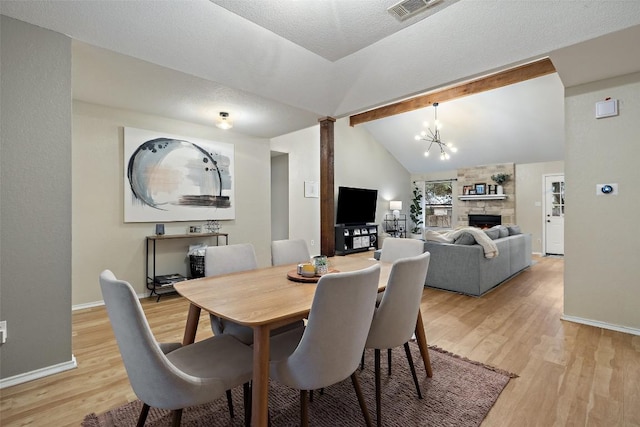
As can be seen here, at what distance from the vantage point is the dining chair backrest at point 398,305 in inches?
61.9

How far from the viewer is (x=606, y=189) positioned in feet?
9.34


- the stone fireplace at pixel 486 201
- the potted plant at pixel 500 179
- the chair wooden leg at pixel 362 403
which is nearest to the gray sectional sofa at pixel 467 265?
the chair wooden leg at pixel 362 403

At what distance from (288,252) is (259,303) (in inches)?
51.7

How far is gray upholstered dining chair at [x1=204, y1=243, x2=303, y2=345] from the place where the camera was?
1967 millimetres

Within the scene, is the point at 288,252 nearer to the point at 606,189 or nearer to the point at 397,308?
the point at 397,308

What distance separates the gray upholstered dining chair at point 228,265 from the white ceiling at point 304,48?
5.32 feet

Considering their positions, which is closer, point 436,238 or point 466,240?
point 466,240

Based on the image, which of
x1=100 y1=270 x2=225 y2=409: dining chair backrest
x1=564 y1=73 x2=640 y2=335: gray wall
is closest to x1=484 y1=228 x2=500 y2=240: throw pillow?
x1=564 y1=73 x2=640 y2=335: gray wall

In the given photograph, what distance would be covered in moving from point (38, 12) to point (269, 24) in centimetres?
151

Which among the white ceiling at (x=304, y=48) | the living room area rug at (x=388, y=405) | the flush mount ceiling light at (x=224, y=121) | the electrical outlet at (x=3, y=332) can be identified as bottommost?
the living room area rug at (x=388, y=405)

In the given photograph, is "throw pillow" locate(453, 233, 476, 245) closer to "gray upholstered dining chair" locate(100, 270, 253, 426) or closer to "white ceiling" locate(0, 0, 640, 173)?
"white ceiling" locate(0, 0, 640, 173)

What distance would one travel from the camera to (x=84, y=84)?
295cm

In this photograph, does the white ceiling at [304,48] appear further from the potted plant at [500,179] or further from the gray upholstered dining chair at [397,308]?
the potted plant at [500,179]

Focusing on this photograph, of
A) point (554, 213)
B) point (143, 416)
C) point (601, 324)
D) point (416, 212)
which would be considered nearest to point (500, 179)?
point (554, 213)
